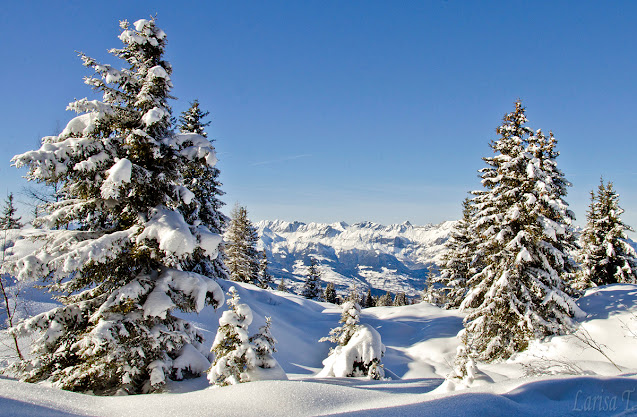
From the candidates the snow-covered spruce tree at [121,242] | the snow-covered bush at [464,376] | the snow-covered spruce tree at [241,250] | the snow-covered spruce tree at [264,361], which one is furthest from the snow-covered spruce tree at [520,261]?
the snow-covered spruce tree at [241,250]

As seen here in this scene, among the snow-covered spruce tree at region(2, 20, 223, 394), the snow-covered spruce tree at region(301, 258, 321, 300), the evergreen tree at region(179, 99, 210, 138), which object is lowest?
the snow-covered spruce tree at region(301, 258, 321, 300)

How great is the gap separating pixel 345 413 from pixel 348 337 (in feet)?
30.2

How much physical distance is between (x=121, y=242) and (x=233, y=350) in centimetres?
334

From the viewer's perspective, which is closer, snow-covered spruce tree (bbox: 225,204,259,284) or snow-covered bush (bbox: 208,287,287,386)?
snow-covered bush (bbox: 208,287,287,386)

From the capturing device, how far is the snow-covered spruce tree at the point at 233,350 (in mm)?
6824

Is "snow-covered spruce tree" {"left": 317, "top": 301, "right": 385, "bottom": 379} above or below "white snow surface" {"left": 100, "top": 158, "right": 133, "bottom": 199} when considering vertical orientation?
below

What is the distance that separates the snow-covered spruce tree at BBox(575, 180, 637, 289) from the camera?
24.5 m

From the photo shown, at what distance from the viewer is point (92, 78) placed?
7633 millimetres

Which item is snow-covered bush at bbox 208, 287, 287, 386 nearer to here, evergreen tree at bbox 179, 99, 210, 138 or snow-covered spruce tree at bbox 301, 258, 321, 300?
evergreen tree at bbox 179, 99, 210, 138

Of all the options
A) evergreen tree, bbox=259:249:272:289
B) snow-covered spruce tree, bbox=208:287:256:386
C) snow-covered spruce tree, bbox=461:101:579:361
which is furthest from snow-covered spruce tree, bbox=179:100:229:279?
evergreen tree, bbox=259:249:272:289

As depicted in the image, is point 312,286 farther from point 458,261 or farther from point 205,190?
point 205,190

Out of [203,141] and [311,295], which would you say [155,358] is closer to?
[203,141]

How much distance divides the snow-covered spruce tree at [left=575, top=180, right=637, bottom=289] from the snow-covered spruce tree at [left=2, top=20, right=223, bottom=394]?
29469 millimetres

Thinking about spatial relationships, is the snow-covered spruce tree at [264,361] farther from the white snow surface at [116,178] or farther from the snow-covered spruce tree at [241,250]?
the snow-covered spruce tree at [241,250]
